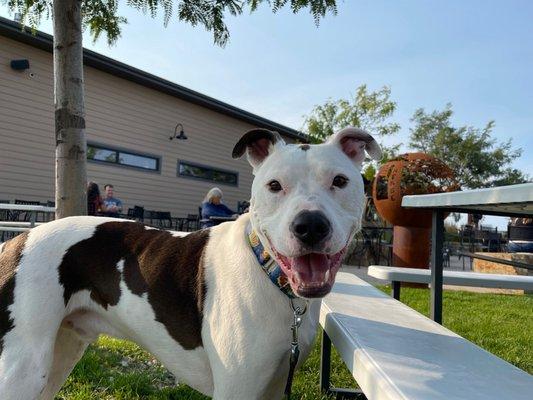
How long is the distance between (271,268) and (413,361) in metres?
0.58

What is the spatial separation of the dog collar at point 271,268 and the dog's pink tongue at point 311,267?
12 cm

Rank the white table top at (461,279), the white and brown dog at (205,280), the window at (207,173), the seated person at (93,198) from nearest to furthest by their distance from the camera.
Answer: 1. the white and brown dog at (205,280)
2. the white table top at (461,279)
3. the seated person at (93,198)
4. the window at (207,173)

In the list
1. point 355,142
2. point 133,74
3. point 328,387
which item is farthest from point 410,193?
point 133,74

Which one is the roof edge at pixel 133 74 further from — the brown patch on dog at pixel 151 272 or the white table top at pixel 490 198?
the white table top at pixel 490 198

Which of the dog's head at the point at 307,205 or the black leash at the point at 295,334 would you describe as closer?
the dog's head at the point at 307,205

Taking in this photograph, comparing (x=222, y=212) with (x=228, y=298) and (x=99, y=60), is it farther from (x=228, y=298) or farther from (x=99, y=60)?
(x=228, y=298)

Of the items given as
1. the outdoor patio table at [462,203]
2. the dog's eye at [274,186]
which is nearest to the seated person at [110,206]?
the outdoor patio table at [462,203]

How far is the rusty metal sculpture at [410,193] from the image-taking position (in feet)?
23.7

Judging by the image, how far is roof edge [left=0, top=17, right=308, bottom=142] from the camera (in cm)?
1031

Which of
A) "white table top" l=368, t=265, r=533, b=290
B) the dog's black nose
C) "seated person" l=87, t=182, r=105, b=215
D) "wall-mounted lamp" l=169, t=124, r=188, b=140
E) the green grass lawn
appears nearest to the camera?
the dog's black nose

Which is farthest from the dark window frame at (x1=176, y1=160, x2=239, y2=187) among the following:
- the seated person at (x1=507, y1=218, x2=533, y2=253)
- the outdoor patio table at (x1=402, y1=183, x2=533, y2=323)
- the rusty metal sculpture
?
the outdoor patio table at (x1=402, y1=183, x2=533, y2=323)

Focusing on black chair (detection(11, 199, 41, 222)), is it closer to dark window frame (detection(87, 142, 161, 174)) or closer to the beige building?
the beige building

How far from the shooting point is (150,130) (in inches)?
556

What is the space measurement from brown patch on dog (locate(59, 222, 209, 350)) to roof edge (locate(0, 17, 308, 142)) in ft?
26.5
